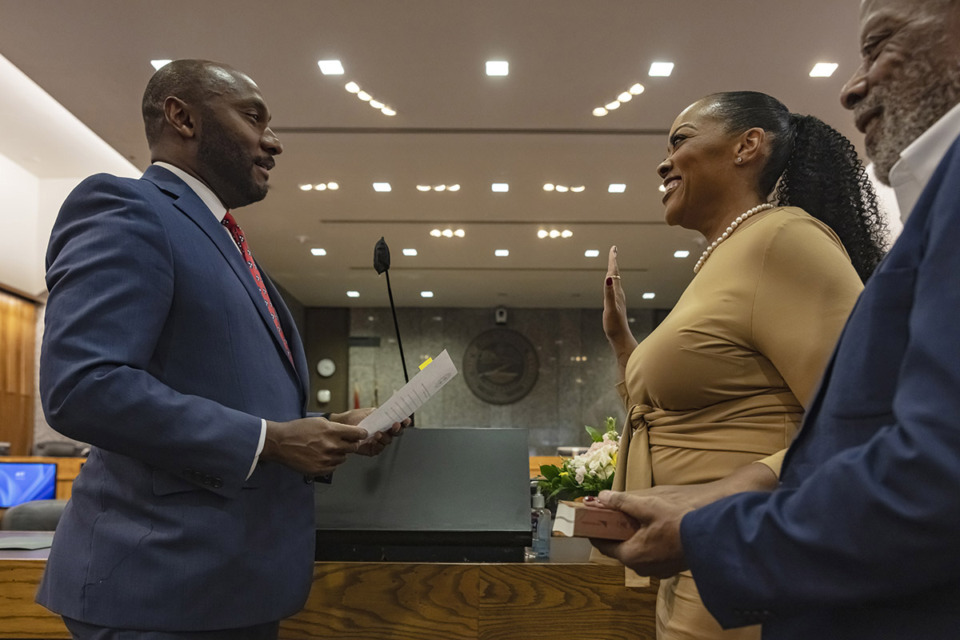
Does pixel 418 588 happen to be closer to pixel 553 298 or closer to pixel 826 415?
pixel 826 415

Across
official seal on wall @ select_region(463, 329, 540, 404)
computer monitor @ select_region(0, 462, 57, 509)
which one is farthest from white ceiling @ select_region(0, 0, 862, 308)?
official seal on wall @ select_region(463, 329, 540, 404)

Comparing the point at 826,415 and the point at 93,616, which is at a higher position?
the point at 826,415

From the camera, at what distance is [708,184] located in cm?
166

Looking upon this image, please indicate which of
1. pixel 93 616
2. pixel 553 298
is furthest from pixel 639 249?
pixel 93 616

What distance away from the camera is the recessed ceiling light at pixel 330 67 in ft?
20.1

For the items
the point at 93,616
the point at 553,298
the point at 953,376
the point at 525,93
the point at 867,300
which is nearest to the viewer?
the point at 953,376

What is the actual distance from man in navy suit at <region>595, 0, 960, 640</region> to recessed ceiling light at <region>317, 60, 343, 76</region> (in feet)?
18.7

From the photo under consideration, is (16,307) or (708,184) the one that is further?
(16,307)

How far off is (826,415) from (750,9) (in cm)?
521

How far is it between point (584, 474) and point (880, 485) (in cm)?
160

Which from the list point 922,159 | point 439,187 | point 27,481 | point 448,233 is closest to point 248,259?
point 922,159

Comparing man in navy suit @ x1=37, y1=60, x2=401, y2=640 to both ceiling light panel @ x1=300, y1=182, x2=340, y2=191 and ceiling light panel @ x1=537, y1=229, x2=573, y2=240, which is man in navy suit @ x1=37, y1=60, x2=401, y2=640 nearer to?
ceiling light panel @ x1=300, y1=182, x2=340, y2=191

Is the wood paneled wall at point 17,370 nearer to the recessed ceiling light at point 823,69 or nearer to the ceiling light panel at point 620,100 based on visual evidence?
the ceiling light panel at point 620,100

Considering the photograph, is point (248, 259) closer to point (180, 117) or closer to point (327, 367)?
point (180, 117)
